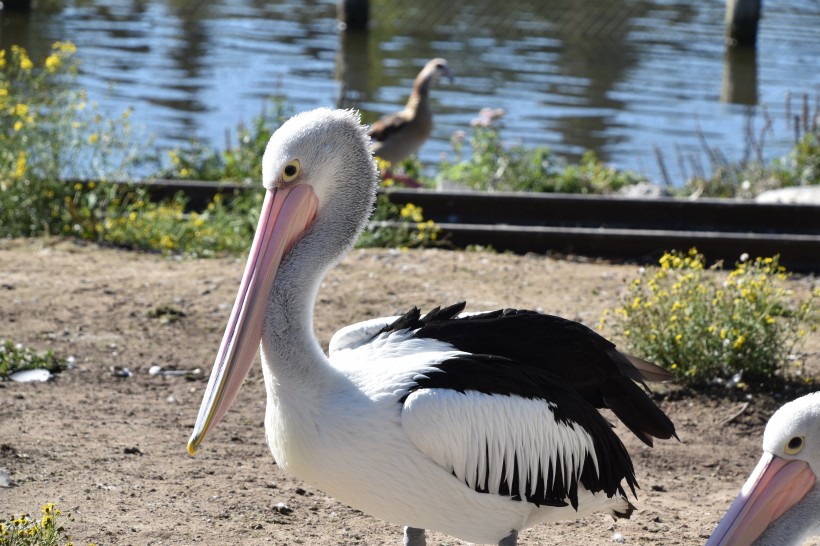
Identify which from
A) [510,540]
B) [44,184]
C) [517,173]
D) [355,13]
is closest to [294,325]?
[510,540]

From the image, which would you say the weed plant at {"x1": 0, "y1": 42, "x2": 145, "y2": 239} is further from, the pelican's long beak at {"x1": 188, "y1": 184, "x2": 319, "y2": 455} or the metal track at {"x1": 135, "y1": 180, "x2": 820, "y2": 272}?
the pelican's long beak at {"x1": 188, "y1": 184, "x2": 319, "y2": 455}

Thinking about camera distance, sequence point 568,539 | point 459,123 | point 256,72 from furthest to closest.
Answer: point 256,72
point 459,123
point 568,539

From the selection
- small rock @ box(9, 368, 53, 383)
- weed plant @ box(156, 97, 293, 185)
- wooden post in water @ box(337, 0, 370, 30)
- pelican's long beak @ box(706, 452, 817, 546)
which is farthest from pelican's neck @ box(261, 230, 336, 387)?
wooden post in water @ box(337, 0, 370, 30)

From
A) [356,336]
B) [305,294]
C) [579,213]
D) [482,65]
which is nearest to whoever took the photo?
[305,294]

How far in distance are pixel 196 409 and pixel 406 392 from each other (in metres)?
1.96

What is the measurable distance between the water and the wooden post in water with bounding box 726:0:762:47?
0.88 feet

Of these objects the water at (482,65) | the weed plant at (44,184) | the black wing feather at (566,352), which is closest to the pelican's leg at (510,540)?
the black wing feather at (566,352)

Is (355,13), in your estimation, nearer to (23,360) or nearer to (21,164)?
(21,164)

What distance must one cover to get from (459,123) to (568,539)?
376 inches

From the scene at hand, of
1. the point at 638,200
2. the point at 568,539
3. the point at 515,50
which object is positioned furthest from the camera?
the point at 515,50

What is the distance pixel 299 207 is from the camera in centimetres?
338

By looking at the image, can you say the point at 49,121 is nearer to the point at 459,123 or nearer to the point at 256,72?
the point at 459,123

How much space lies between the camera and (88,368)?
5.25 metres

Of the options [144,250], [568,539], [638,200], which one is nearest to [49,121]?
[144,250]
